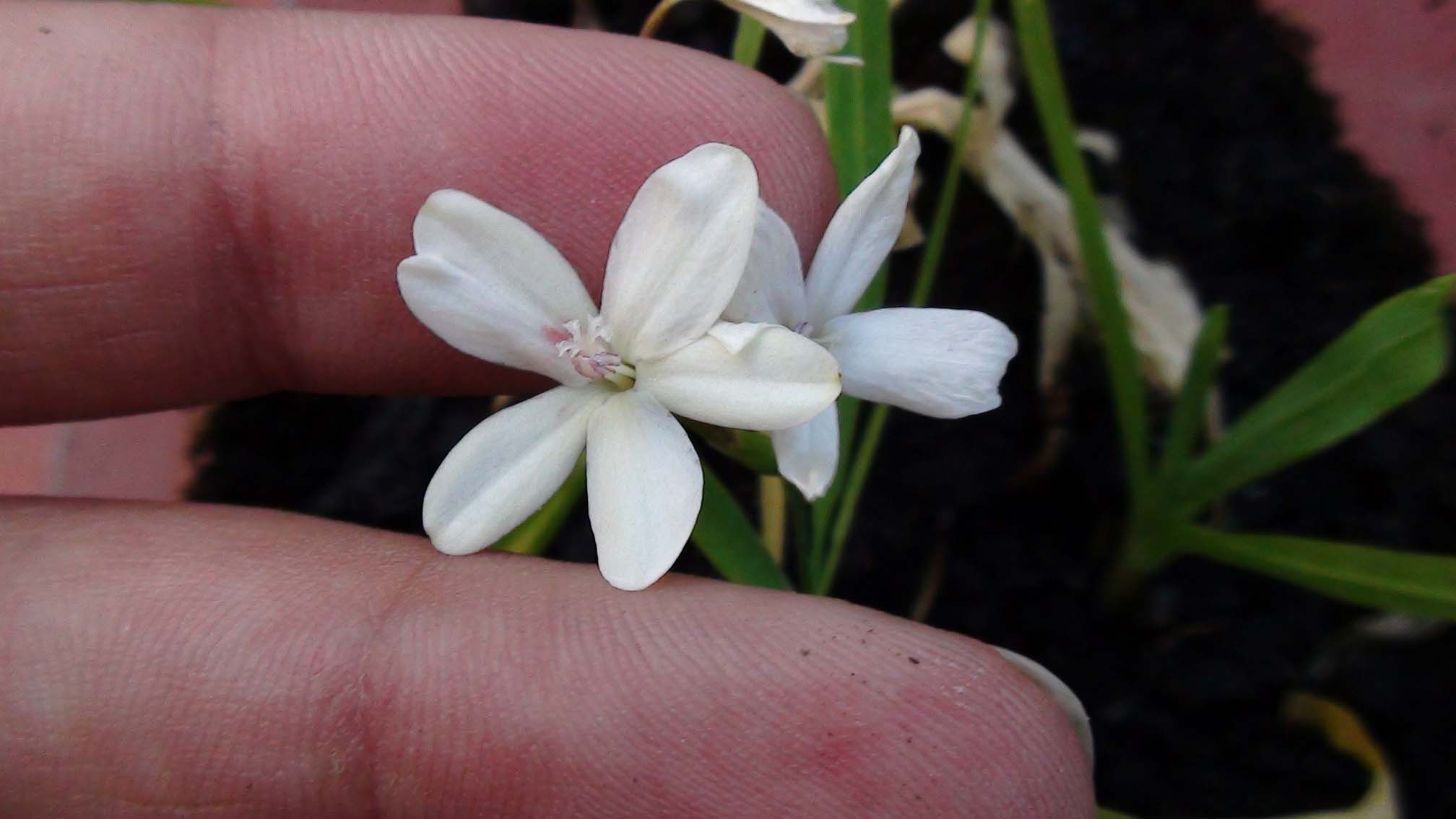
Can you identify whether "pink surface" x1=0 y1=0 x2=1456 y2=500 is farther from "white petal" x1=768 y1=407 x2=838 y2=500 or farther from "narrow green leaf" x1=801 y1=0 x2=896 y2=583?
"white petal" x1=768 y1=407 x2=838 y2=500

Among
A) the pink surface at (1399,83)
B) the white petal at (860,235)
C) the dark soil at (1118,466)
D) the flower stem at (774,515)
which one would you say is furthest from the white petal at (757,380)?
the pink surface at (1399,83)

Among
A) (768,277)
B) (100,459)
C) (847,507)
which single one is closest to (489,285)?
(768,277)

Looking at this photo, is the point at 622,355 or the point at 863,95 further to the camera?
the point at 863,95

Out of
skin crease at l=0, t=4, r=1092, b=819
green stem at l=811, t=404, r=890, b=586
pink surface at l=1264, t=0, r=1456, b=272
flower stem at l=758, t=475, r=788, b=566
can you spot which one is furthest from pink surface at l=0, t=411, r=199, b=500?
pink surface at l=1264, t=0, r=1456, b=272

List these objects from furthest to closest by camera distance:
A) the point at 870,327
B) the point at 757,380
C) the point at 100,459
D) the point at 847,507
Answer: the point at 100,459 → the point at 847,507 → the point at 870,327 → the point at 757,380

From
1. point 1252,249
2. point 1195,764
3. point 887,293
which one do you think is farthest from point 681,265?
point 1252,249

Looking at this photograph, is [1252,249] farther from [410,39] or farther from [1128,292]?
[410,39]

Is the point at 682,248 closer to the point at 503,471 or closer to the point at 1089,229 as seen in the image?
the point at 503,471
